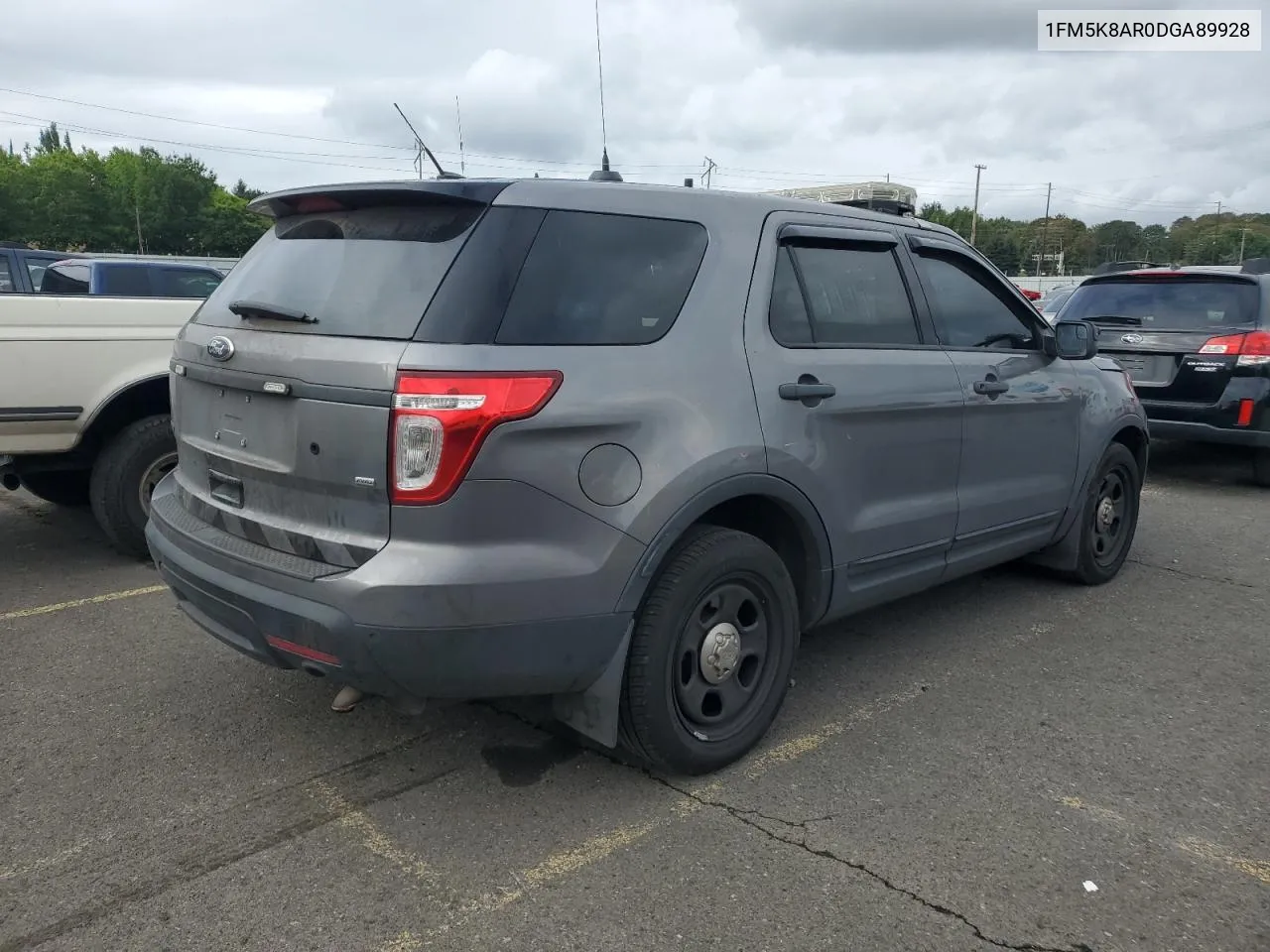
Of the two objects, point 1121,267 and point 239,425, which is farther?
point 1121,267

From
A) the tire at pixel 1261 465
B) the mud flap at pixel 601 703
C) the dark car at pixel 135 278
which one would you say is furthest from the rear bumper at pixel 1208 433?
the dark car at pixel 135 278

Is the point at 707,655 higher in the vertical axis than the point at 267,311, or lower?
lower

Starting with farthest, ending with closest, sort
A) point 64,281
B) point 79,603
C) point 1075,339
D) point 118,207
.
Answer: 1. point 118,207
2. point 64,281
3. point 79,603
4. point 1075,339

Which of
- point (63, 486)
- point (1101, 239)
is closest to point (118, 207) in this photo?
point (1101, 239)

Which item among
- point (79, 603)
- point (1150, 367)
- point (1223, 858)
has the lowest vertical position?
point (1223, 858)

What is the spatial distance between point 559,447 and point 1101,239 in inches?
3954

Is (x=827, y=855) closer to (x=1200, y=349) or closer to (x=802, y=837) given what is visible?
(x=802, y=837)

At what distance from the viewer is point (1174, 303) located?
814 centimetres

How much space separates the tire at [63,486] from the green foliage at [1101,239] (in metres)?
72.6

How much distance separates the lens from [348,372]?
2738 millimetres

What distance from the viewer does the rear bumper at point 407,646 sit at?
2.69 meters

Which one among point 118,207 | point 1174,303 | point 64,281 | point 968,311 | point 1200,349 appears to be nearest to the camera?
point 968,311

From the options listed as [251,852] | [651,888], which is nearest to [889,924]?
[651,888]

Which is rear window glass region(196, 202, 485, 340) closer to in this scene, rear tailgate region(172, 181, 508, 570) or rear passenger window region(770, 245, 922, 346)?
rear tailgate region(172, 181, 508, 570)
